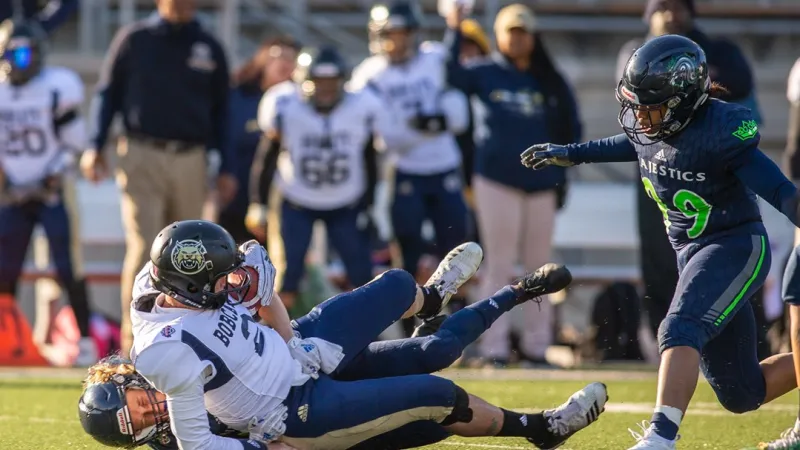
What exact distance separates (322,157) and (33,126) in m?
1.98

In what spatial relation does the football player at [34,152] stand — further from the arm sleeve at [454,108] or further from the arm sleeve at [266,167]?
the arm sleeve at [454,108]

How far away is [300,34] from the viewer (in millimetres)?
14250

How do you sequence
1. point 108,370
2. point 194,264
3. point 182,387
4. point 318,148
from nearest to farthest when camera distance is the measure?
point 182,387 < point 194,264 < point 108,370 < point 318,148

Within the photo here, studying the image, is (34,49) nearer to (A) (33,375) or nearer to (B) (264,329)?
(A) (33,375)

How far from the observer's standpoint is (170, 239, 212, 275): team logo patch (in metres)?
4.65

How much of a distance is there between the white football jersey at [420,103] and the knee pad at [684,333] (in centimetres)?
478

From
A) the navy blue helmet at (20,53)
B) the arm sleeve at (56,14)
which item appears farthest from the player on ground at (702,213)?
the arm sleeve at (56,14)

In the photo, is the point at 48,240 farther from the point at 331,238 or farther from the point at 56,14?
the point at 56,14

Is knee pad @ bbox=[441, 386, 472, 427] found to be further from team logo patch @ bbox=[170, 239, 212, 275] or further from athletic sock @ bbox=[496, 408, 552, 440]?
team logo patch @ bbox=[170, 239, 212, 275]

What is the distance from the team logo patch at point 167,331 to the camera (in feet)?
15.2

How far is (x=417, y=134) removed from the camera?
31.4 feet

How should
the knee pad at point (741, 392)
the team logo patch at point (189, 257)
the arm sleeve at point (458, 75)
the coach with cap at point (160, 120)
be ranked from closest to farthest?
the team logo patch at point (189, 257) < the knee pad at point (741, 392) < the coach with cap at point (160, 120) < the arm sleeve at point (458, 75)

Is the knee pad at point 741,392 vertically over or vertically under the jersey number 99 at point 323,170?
under

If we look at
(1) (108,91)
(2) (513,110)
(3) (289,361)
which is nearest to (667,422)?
(3) (289,361)
